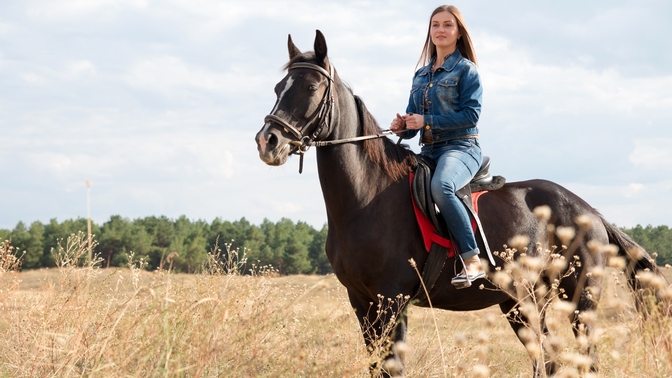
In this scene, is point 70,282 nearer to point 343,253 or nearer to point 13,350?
point 13,350

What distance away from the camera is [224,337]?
13.6 feet

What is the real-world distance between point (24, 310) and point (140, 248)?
34235 millimetres

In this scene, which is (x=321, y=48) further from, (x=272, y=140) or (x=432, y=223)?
(x=432, y=223)

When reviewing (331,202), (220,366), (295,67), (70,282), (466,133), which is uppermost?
(295,67)

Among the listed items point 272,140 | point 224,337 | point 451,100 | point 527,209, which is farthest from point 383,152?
point 224,337

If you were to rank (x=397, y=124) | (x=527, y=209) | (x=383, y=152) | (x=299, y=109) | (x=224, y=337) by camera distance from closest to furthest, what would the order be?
(x=224, y=337), (x=299, y=109), (x=383, y=152), (x=397, y=124), (x=527, y=209)

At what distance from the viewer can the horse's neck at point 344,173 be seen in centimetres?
541

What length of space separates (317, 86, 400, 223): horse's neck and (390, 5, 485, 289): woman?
60 cm

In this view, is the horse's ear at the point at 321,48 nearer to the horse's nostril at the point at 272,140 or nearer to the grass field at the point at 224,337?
the horse's nostril at the point at 272,140

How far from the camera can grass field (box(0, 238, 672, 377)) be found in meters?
3.79

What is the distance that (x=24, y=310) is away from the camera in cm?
784

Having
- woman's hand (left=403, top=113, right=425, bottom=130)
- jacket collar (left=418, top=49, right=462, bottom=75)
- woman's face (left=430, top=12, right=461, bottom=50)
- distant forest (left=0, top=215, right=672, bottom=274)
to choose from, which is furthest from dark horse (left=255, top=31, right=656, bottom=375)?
distant forest (left=0, top=215, right=672, bottom=274)

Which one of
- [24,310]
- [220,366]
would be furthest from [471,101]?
[24,310]

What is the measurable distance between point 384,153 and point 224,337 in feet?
7.74
